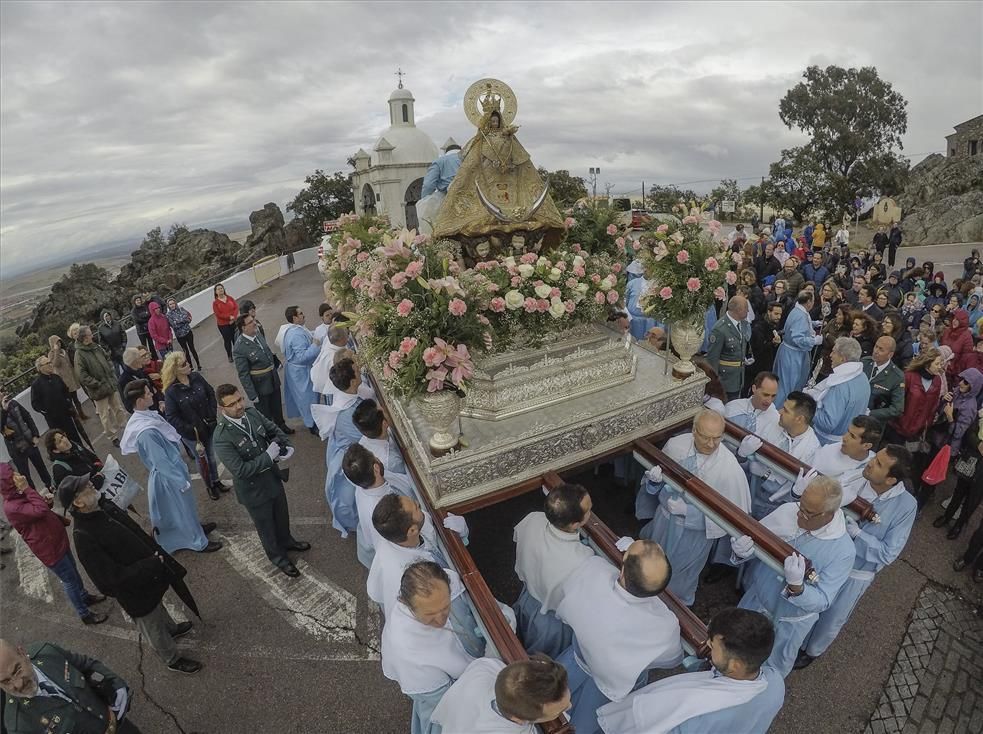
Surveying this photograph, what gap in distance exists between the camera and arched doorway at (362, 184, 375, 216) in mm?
38562

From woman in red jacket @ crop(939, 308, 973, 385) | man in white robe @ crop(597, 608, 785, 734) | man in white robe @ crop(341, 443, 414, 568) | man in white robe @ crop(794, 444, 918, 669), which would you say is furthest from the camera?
woman in red jacket @ crop(939, 308, 973, 385)

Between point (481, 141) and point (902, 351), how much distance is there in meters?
6.34

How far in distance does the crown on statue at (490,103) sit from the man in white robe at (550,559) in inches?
198

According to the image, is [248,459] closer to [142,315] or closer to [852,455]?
[852,455]

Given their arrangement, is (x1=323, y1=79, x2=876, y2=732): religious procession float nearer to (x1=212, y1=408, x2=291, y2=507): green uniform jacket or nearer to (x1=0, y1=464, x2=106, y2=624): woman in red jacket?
(x1=212, y1=408, x2=291, y2=507): green uniform jacket

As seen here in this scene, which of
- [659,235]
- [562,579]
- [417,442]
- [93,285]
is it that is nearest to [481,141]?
[659,235]

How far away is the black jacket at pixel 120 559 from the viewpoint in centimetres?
378

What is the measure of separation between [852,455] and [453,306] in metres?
3.60

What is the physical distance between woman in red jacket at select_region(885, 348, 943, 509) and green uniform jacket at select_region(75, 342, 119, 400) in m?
11.3

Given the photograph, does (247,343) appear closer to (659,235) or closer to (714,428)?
(659,235)

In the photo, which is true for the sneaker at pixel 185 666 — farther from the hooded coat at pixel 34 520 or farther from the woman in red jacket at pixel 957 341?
the woman in red jacket at pixel 957 341

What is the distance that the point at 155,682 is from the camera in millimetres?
4391

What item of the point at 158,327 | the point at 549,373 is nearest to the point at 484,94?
the point at 549,373

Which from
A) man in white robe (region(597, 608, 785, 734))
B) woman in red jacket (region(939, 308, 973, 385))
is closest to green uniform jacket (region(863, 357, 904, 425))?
woman in red jacket (region(939, 308, 973, 385))
